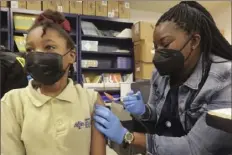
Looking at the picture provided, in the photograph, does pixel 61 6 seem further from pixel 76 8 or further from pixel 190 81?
pixel 190 81

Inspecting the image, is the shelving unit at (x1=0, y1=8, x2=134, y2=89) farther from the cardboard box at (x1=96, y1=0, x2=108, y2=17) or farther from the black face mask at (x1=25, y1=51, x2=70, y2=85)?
the black face mask at (x1=25, y1=51, x2=70, y2=85)

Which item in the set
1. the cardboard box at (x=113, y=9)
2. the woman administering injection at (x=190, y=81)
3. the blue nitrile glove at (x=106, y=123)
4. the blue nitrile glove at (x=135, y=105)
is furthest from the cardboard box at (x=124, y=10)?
the blue nitrile glove at (x=106, y=123)

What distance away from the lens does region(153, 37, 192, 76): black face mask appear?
0.84 meters

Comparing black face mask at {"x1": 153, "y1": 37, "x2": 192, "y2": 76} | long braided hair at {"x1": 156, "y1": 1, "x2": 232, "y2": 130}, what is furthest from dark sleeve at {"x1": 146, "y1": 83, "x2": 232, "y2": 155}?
black face mask at {"x1": 153, "y1": 37, "x2": 192, "y2": 76}

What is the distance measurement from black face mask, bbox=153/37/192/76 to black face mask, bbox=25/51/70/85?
386 mm

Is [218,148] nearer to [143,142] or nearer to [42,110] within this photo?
[143,142]

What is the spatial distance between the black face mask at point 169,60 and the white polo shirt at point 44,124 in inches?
13.9

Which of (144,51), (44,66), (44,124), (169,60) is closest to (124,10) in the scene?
(144,51)

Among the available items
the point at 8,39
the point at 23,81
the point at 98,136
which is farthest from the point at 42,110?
the point at 8,39

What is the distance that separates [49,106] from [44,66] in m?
0.14

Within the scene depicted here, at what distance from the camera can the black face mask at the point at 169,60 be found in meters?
0.84

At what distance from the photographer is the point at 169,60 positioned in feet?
2.78

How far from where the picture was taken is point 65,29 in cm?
82

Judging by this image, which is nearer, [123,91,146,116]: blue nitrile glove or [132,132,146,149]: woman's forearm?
[132,132,146,149]: woman's forearm
